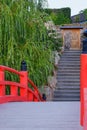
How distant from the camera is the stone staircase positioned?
419 inches

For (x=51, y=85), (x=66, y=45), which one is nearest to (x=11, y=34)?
(x=51, y=85)

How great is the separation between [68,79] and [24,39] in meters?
3.44

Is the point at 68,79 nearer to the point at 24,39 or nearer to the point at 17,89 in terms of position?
the point at 24,39

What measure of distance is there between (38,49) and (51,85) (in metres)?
2.61

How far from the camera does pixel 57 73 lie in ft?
38.2

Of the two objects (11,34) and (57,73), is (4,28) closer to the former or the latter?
(11,34)

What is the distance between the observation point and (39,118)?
14.3 feet

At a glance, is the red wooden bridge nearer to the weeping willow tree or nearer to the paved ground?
the paved ground

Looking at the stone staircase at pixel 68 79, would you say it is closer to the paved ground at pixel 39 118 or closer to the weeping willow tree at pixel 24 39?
the weeping willow tree at pixel 24 39

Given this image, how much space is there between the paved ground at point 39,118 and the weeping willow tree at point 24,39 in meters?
2.58

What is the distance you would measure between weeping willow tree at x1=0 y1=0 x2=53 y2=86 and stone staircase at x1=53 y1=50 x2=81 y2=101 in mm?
1921

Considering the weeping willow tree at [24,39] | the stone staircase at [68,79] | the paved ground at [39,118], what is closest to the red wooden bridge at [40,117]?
the paved ground at [39,118]

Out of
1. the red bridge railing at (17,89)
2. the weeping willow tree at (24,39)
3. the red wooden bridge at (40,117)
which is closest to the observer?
the red wooden bridge at (40,117)

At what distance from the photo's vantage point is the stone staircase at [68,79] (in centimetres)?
1063
